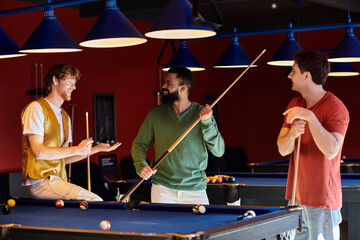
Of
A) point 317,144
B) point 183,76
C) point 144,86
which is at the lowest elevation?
point 317,144

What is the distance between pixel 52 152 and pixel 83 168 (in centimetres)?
337

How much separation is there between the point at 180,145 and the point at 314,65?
3.73 ft

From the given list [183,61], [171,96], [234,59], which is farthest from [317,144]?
[183,61]

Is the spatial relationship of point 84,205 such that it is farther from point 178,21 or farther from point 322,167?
point 322,167

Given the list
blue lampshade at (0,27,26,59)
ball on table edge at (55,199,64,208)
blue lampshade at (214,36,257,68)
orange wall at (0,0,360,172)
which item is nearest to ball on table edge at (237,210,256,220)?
ball on table edge at (55,199,64,208)

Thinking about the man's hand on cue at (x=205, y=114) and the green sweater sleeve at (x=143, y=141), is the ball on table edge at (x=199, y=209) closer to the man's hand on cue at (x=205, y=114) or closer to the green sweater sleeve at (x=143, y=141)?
the man's hand on cue at (x=205, y=114)

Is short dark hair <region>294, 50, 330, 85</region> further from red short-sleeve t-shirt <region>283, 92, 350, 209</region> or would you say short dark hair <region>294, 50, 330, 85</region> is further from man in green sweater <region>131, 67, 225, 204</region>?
man in green sweater <region>131, 67, 225, 204</region>

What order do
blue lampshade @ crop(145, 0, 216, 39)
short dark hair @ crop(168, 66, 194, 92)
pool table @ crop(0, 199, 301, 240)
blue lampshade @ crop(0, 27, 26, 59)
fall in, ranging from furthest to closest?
short dark hair @ crop(168, 66, 194, 92)
blue lampshade @ crop(0, 27, 26, 59)
blue lampshade @ crop(145, 0, 216, 39)
pool table @ crop(0, 199, 301, 240)

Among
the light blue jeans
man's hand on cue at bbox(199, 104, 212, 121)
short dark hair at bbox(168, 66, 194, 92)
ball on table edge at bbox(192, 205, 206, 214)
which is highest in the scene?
short dark hair at bbox(168, 66, 194, 92)

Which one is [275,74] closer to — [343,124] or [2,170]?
[2,170]

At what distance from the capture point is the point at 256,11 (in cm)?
876

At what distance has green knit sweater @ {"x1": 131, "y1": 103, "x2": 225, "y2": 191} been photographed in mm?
3961

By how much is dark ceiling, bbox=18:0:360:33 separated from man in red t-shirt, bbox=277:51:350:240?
153 inches

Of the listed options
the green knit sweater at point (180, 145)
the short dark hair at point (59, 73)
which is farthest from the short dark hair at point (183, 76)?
the short dark hair at point (59, 73)
